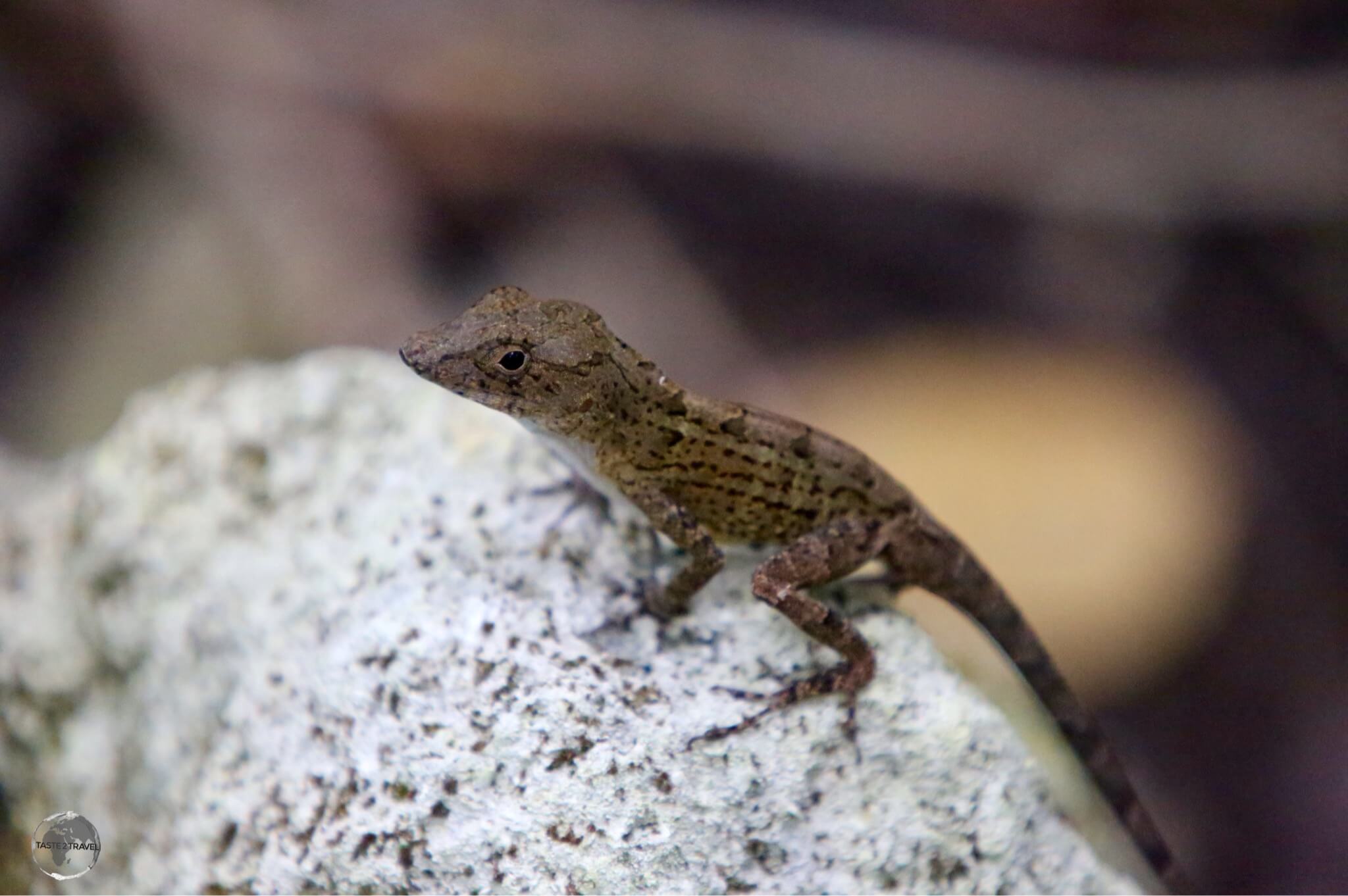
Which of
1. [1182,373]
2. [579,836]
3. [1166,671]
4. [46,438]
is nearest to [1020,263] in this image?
[1182,373]

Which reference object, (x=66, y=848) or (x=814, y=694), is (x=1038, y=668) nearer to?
(x=814, y=694)

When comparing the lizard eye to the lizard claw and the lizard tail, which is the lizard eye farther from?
the lizard tail

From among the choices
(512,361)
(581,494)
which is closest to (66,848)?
(581,494)

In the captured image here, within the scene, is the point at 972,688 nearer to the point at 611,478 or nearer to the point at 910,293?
the point at 611,478

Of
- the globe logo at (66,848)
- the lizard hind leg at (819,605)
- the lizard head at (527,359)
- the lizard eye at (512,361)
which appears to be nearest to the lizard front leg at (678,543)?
the lizard hind leg at (819,605)

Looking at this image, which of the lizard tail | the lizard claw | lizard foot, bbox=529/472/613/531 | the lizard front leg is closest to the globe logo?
lizard foot, bbox=529/472/613/531

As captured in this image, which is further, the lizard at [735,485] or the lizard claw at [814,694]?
the lizard at [735,485]

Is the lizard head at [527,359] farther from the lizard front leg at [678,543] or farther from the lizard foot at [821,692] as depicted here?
the lizard foot at [821,692]
